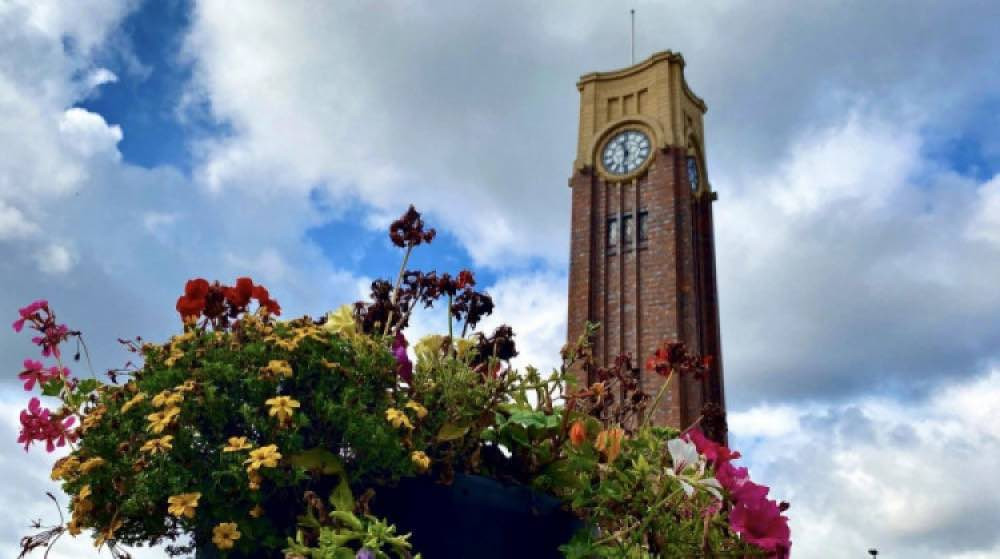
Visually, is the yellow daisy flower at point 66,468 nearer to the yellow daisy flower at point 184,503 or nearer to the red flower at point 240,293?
the yellow daisy flower at point 184,503

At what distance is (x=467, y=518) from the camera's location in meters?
1.62

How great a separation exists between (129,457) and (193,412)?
147 mm

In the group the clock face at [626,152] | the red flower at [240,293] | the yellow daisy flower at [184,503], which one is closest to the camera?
the yellow daisy flower at [184,503]

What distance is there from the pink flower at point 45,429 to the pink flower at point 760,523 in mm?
1313

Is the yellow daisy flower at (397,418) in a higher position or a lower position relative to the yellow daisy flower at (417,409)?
lower

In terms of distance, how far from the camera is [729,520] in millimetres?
1643

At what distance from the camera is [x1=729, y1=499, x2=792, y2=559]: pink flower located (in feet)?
5.18

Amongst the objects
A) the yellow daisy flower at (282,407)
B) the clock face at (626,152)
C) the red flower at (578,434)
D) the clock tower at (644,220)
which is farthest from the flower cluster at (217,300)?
the clock face at (626,152)

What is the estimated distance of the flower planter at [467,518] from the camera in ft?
5.25

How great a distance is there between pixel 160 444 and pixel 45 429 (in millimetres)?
527

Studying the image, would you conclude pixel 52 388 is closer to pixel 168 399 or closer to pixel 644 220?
pixel 168 399

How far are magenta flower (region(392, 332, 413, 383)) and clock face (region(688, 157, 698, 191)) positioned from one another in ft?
77.2

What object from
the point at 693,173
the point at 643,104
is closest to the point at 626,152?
the point at 643,104

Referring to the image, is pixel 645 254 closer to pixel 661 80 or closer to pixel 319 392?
pixel 661 80
